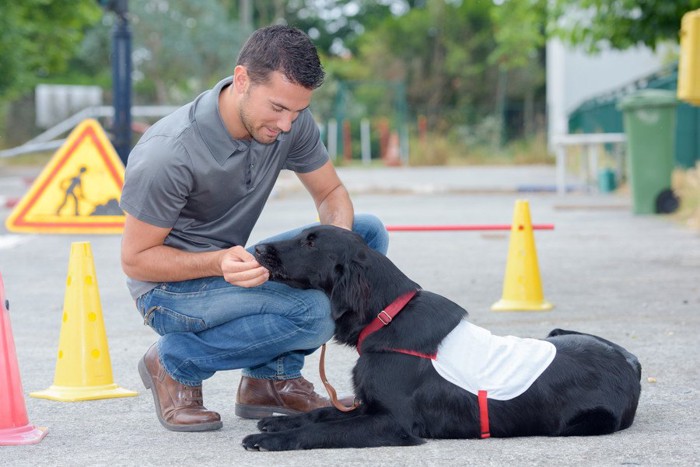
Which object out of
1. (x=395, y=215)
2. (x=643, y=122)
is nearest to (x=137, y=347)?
(x=395, y=215)

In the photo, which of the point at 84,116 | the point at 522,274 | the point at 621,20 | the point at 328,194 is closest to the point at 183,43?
the point at 84,116

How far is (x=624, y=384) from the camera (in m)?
4.22

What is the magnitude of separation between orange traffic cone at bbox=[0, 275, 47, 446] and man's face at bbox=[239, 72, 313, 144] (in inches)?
44.4

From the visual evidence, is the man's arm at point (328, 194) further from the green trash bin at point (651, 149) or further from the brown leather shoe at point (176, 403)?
the green trash bin at point (651, 149)

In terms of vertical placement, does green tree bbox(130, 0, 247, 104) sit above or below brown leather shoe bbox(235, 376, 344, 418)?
above

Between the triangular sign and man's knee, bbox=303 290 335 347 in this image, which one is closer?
man's knee, bbox=303 290 335 347

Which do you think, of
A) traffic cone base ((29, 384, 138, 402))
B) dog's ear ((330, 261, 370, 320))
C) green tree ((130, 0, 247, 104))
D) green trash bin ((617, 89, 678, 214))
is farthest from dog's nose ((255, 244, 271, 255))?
green tree ((130, 0, 247, 104))

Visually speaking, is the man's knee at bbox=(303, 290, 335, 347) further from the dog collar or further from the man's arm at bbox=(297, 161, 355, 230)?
the man's arm at bbox=(297, 161, 355, 230)

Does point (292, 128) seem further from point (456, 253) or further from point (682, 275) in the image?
point (456, 253)

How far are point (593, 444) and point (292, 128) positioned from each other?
179 cm

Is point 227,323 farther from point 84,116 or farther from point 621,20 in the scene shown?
point 84,116

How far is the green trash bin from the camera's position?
1384cm

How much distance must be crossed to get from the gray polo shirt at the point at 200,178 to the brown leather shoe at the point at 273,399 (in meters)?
0.59

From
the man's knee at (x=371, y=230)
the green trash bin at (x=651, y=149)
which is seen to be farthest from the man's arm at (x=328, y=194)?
the green trash bin at (x=651, y=149)
